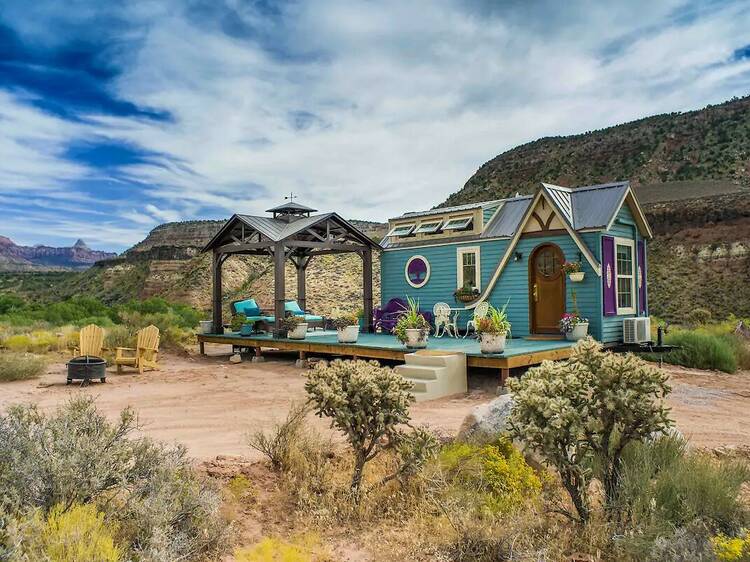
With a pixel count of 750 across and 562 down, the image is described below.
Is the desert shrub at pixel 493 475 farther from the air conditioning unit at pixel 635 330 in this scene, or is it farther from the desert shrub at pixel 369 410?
the air conditioning unit at pixel 635 330

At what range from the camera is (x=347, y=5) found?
1082cm

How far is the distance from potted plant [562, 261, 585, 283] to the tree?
7.94m

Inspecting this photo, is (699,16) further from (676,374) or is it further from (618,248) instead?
(676,374)

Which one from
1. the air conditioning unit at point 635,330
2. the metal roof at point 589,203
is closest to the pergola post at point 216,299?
the metal roof at point 589,203

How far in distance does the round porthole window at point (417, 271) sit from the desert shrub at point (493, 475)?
33.3 feet

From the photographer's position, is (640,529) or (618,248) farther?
(618,248)

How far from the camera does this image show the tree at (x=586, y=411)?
360 cm

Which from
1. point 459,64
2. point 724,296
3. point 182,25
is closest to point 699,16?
point 459,64

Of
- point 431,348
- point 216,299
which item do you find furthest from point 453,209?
point 216,299

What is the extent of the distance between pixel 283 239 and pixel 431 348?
15.9 feet

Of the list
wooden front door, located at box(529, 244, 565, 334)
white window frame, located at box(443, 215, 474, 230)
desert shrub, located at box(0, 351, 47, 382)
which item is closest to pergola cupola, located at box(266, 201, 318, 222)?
white window frame, located at box(443, 215, 474, 230)

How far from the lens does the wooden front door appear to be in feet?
39.9

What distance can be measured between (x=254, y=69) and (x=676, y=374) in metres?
12.4

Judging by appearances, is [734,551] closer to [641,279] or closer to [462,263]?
[641,279]
